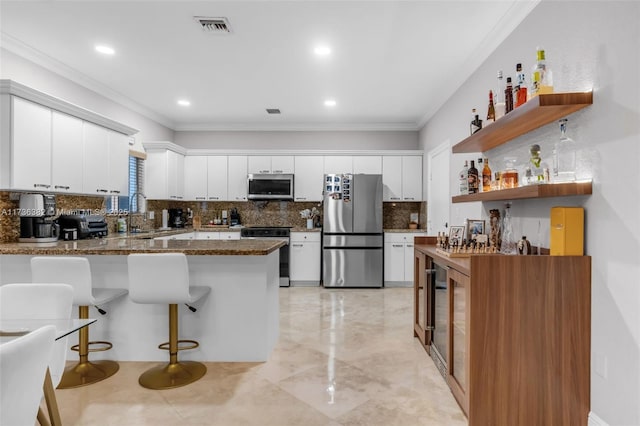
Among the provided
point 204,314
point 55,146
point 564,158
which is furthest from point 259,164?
point 564,158

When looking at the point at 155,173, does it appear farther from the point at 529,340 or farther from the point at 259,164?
the point at 529,340

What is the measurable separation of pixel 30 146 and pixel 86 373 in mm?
1998

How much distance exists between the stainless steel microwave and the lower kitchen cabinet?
14.7 feet

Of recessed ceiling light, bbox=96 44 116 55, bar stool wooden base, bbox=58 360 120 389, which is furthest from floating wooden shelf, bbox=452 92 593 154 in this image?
recessed ceiling light, bbox=96 44 116 55

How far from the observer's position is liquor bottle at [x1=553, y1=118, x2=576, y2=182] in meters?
2.16

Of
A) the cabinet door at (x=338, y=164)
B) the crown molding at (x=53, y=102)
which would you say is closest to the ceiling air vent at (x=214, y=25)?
the crown molding at (x=53, y=102)

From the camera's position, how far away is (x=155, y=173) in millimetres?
5789

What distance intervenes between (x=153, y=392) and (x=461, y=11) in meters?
3.49

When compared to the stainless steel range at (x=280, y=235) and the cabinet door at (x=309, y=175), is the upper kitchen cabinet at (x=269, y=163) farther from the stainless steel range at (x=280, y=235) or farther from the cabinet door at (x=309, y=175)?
the stainless steel range at (x=280, y=235)

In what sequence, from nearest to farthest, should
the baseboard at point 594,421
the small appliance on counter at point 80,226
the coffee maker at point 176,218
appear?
1. the baseboard at point 594,421
2. the small appliance on counter at point 80,226
3. the coffee maker at point 176,218

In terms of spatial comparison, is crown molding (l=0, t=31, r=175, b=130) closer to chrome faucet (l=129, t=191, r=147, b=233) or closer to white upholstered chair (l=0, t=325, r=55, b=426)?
chrome faucet (l=129, t=191, r=147, b=233)

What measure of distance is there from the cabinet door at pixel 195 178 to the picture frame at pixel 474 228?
4.50m

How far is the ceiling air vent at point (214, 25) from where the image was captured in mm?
3070

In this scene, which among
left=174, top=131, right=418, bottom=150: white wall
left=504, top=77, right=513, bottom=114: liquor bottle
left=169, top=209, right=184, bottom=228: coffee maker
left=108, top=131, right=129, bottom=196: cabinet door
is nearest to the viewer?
left=504, top=77, right=513, bottom=114: liquor bottle
